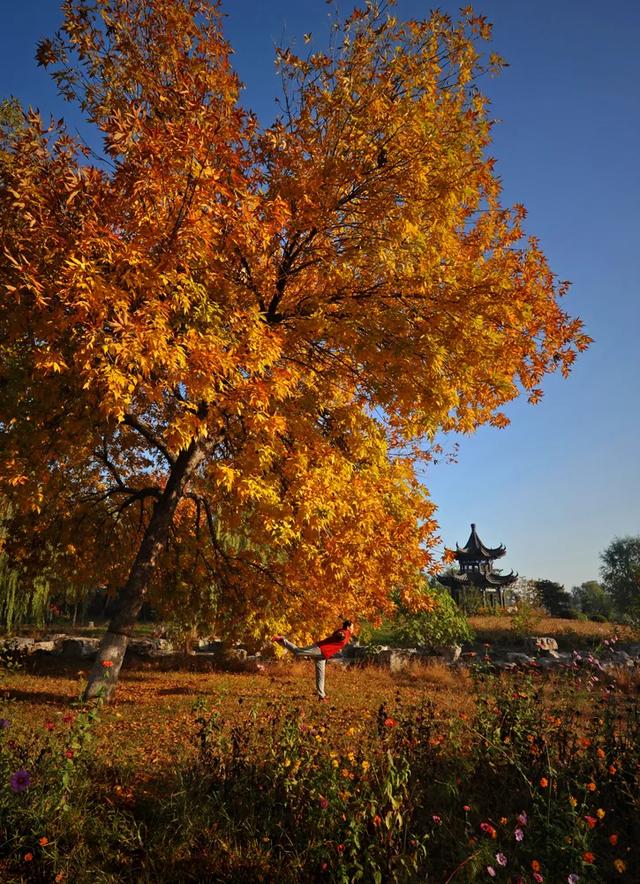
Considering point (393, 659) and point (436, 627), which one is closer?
point (393, 659)

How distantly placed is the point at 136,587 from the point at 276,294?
549 centimetres

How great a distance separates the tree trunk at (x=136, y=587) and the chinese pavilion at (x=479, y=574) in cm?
2940

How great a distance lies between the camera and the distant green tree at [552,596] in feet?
120

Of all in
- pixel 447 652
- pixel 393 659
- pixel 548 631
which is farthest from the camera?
pixel 548 631

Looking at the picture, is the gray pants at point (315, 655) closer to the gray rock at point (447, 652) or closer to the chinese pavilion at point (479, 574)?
the gray rock at point (447, 652)

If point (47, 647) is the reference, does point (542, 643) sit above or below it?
above

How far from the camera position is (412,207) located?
7066 millimetres

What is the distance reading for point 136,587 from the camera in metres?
8.95

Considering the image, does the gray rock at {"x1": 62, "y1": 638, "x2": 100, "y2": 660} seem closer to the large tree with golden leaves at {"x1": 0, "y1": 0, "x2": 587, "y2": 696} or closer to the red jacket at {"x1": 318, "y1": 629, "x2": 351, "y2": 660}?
the large tree with golden leaves at {"x1": 0, "y1": 0, "x2": 587, "y2": 696}

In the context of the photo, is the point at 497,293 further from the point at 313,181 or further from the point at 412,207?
the point at 313,181

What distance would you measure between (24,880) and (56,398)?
19.5 feet

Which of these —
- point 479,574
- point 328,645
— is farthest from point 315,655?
point 479,574

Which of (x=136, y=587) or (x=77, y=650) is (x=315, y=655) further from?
(x=77, y=650)

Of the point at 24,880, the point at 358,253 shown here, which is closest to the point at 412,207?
the point at 358,253
